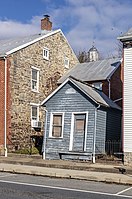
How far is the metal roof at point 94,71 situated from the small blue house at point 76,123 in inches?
261

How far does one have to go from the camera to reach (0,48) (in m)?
25.9

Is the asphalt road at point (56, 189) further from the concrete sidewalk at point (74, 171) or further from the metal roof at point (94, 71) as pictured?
the metal roof at point (94, 71)

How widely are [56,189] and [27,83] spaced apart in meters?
15.4

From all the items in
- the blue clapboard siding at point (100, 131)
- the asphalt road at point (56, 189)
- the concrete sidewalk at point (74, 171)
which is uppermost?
the blue clapboard siding at point (100, 131)

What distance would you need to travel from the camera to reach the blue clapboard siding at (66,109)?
774 inches

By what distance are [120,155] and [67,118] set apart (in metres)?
3.60

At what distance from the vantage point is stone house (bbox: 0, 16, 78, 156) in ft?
76.9

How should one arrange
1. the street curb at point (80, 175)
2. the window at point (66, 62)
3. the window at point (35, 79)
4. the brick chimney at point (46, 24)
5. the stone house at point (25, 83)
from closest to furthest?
1. the street curb at point (80, 175)
2. the stone house at point (25, 83)
3. the window at point (35, 79)
4. the window at point (66, 62)
5. the brick chimney at point (46, 24)

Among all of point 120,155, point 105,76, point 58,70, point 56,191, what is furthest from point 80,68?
point 56,191

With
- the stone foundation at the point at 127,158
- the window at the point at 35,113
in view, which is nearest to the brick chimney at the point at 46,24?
the window at the point at 35,113

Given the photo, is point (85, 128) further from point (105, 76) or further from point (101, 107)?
point (105, 76)

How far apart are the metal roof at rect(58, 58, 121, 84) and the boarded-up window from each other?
7.69m

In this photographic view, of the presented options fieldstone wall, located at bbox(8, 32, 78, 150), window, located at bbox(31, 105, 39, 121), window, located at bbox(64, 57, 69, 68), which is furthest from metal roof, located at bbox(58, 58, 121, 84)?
window, located at bbox(31, 105, 39, 121)

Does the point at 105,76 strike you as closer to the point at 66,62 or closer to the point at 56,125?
the point at 66,62
